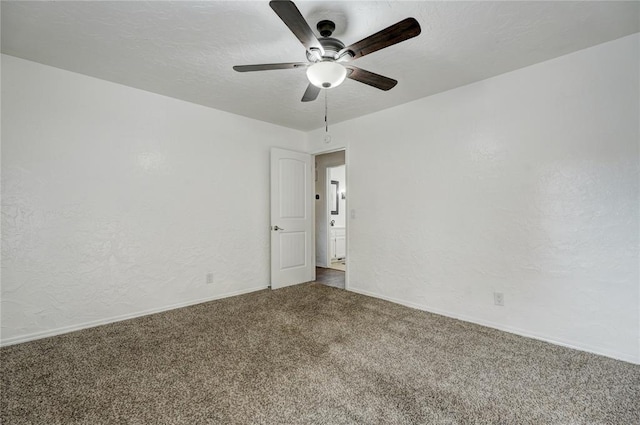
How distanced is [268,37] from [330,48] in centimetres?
53


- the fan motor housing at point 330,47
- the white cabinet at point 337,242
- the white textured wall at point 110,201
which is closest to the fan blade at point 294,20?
the fan motor housing at point 330,47

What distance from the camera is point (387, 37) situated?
5.23 ft

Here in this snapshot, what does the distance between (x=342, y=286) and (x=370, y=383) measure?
2.40 m

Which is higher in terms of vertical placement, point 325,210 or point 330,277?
point 325,210

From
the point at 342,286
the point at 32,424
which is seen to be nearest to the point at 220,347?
the point at 32,424

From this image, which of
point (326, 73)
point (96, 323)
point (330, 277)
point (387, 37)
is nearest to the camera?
point (387, 37)

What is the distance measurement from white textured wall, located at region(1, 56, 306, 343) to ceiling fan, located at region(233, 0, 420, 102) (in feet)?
6.04

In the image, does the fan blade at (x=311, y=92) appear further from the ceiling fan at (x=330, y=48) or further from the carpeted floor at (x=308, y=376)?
the carpeted floor at (x=308, y=376)

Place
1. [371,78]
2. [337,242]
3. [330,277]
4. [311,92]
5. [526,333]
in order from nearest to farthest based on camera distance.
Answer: [371,78] < [311,92] < [526,333] < [330,277] < [337,242]

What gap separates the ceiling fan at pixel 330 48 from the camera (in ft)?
4.86

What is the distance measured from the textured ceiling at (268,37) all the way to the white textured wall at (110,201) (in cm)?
35

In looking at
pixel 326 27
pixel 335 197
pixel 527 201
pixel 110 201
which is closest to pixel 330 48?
pixel 326 27

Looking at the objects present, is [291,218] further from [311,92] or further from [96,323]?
[96,323]

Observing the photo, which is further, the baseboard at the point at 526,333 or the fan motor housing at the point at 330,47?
the baseboard at the point at 526,333
